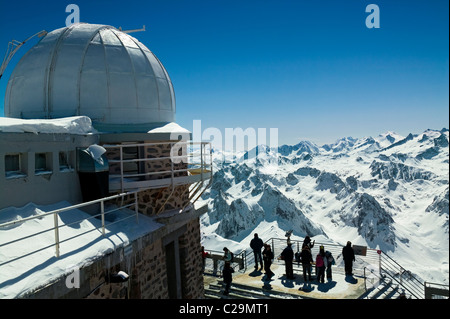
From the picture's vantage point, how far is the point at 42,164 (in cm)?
807

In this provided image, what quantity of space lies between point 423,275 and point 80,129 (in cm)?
15012

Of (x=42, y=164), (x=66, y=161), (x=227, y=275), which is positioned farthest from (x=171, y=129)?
(x=227, y=275)

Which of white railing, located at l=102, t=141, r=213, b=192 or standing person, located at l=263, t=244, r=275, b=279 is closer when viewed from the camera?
white railing, located at l=102, t=141, r=213, b=192

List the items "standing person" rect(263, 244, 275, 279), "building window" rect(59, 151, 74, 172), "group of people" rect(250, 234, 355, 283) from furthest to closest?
1. "standing person" rect(263, 244, 275, 279)
2. "group of people" rect(250, 234, 355, 283)
3. "building window" rect(59, 151, 74, 172)

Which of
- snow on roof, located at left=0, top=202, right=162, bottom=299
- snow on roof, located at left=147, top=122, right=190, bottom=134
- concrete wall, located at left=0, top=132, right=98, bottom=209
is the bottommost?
snow on roof, located at left=0, top=202, right=162, bottom=299

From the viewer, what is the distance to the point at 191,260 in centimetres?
1273

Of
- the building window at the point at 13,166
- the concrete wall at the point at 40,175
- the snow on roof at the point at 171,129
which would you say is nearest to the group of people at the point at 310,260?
the snow on roof at the point at 171,129

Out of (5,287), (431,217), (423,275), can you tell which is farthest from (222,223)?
(5,287)

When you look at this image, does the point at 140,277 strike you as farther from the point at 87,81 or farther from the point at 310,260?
the point at 310,260

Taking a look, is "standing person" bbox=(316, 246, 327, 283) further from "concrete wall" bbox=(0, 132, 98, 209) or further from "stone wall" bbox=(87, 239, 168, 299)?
"concrete wall" bbox=(0, 132, 98, 209)

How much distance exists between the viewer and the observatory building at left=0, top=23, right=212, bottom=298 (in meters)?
6.86

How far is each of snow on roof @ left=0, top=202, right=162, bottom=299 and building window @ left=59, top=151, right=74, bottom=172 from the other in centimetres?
89

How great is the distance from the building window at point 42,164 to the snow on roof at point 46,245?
821 mm

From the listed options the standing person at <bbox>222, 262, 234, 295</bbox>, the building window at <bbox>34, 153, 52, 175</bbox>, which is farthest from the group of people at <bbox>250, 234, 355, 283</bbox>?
the building window at <bbox>34, 153, 52, 175</bbox>
